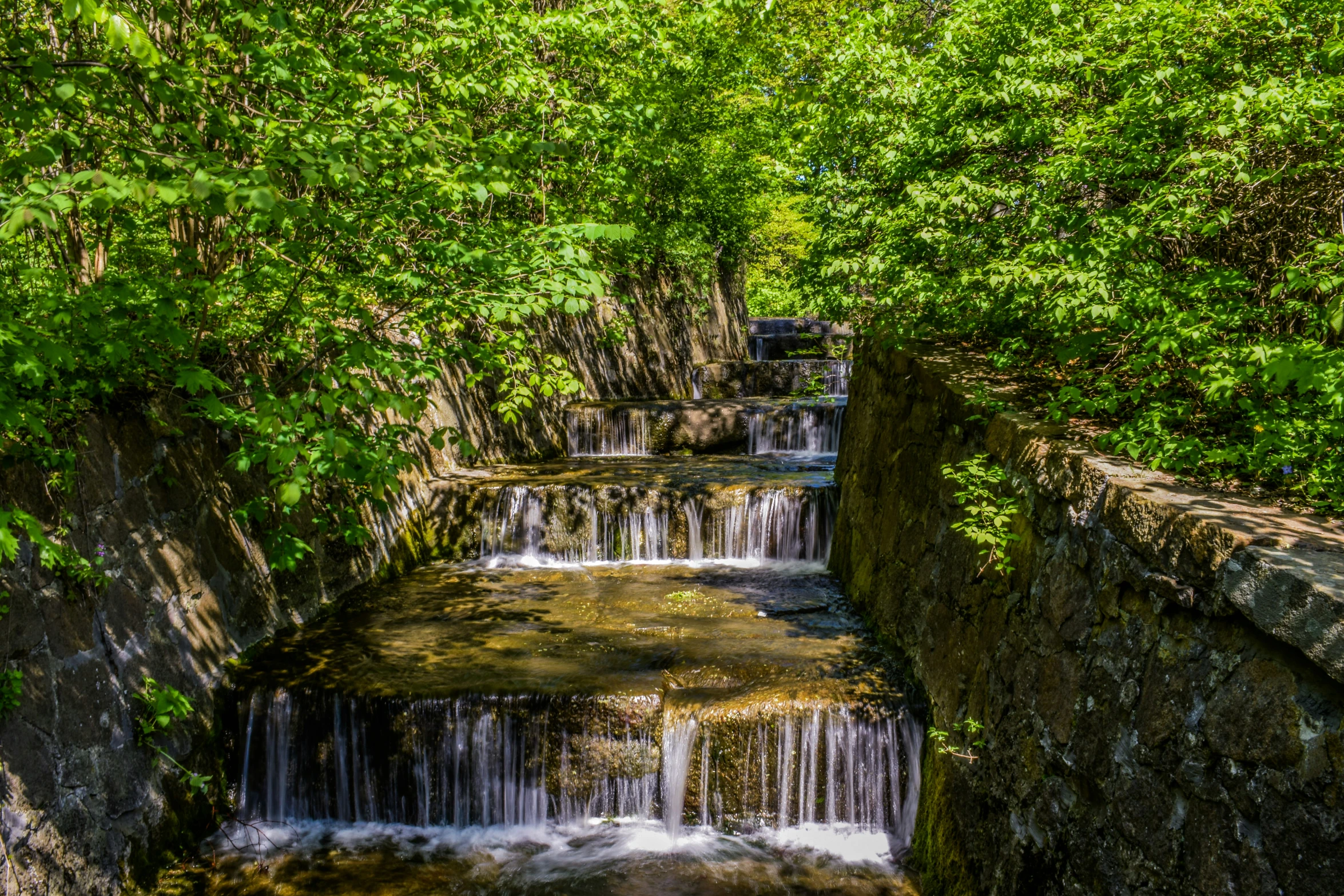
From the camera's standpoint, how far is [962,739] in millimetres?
4113

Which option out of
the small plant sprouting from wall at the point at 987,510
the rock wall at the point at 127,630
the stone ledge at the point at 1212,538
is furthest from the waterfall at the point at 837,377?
the stone ledge at the point at 1212,538

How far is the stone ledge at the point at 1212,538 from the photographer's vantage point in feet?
6.77

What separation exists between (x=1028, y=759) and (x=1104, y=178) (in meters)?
2.94

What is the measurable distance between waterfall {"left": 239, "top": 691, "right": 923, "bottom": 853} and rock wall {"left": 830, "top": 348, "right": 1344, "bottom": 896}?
346mm

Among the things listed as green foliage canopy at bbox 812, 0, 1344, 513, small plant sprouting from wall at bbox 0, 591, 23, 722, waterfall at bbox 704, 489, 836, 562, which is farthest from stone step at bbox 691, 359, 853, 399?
small plant sprouting from wall at bbox 0, 591, 23, 722

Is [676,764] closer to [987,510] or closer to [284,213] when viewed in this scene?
[987,510]

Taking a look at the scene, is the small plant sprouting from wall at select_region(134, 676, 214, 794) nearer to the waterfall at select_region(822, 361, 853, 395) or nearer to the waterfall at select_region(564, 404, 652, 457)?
the waterfall at select_region(564, 404, 652, 457)

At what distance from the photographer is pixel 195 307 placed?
14.5 feet

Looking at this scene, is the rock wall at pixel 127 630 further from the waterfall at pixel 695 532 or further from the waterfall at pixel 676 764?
the waterfall at pixel 695 532

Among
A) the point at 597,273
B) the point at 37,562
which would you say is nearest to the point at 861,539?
the point at 597,273

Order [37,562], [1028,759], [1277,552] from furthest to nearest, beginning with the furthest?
[37,562] < [1028,759] < [1277,552]

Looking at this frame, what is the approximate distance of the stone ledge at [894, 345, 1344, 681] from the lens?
81.2 inches

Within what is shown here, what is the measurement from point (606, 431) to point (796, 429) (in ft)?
9.02

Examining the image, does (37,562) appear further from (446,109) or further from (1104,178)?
(1104,178)
